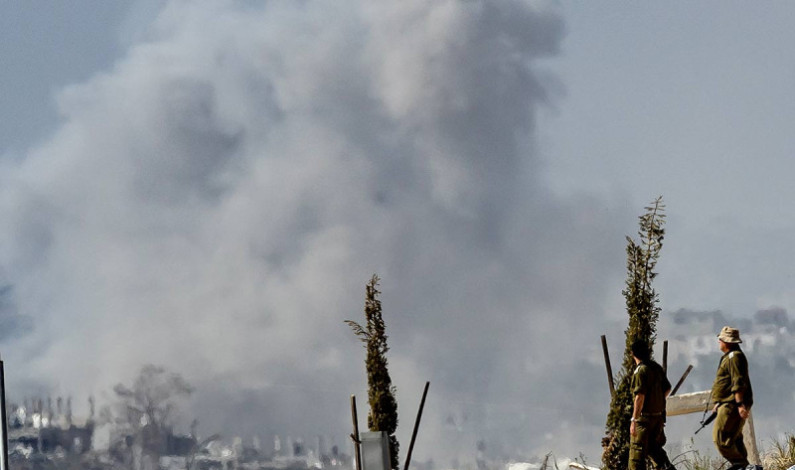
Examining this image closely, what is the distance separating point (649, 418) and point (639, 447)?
43cm

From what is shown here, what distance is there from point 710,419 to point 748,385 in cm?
93

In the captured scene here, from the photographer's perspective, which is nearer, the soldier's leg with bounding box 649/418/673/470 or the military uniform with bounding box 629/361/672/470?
the military uniform with bounding box 629/361/672/470

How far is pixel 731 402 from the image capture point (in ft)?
47.0

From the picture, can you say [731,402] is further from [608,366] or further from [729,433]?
[608,366]

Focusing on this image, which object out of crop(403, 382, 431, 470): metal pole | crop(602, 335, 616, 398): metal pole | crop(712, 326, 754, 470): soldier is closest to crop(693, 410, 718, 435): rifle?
crop(712, 326, 754, 470): soldier

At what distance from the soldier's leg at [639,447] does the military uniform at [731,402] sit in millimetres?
1104

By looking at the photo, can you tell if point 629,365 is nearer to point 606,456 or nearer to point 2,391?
point 606,456

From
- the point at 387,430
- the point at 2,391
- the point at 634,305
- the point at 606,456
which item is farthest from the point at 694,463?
the point at 2,391

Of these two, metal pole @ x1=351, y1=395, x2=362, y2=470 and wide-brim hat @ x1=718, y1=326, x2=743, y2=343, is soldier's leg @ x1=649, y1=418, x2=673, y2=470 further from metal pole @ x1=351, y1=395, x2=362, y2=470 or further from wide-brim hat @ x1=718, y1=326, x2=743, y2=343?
metal pole @ x1=351, y1=395, x2=362, y2=470

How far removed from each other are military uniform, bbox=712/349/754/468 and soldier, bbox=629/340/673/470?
95cm

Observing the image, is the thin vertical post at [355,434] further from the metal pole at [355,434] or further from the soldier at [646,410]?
the soldier at [646,410]

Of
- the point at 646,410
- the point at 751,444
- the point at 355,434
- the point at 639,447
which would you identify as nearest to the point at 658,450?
the point at 639,447

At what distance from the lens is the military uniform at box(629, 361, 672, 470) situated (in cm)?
1516

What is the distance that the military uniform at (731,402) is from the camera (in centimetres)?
1427
